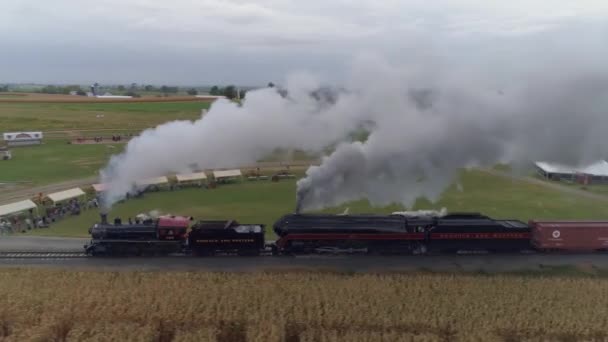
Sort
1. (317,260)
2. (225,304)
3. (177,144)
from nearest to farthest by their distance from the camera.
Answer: (225,304) < (317,260) < (177,144)

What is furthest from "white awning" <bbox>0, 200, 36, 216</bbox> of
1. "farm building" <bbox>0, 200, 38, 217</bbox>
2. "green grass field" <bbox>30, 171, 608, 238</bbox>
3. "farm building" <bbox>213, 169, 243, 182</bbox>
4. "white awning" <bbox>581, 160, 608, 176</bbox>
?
"white awning" <bbox>581, 160, 608, 176</bbox>

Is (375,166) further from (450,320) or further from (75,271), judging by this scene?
(75,271)

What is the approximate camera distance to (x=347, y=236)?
26.2 metres

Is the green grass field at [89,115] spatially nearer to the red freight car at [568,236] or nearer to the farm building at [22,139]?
the farm building at [22,139]

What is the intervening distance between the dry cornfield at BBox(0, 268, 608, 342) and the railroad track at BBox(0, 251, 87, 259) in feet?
11.0

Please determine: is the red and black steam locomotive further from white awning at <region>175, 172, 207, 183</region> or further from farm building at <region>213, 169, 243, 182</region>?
farm building at <region>213, 169, 243, 182</region>

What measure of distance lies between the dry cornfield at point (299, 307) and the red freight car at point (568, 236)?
4.35m

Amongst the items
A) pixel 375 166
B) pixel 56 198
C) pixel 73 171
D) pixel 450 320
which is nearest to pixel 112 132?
pixel 73 171

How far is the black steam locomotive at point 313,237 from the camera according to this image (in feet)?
86.2

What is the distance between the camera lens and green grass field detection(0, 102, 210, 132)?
260ft

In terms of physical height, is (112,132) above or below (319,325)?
above

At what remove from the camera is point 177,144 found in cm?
2938

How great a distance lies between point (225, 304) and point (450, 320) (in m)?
8.47

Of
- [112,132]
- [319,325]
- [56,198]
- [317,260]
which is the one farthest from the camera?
[112,132]
